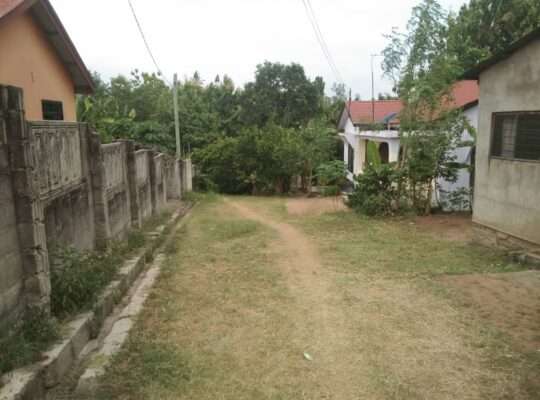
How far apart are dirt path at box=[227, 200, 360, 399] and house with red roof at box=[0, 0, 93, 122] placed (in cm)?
616

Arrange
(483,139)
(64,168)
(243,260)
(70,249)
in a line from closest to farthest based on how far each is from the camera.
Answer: (70,249) < (64,168) < (243,260) < (483,139)

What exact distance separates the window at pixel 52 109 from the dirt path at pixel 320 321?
20.5ft

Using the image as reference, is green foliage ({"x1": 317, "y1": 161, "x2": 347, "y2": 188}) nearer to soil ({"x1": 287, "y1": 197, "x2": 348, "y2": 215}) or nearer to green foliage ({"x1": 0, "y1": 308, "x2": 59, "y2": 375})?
soil ({"x1": 287, "y1": 197, "x2": 348, "y2": 215})

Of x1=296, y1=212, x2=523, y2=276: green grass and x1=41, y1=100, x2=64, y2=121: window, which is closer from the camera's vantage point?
x1=296, y1=212, x2=523, y2=276: green grass

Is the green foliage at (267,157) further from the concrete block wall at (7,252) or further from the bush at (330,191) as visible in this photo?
the concrete block wall at (7,252)

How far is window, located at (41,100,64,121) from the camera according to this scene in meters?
10.2

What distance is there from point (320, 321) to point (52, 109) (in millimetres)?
8750

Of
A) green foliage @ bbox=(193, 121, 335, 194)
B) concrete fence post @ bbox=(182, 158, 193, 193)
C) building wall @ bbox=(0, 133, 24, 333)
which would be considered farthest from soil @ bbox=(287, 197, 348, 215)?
building wall @ bbox=(0, 133, 24, 333)

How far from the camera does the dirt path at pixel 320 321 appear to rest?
3.90 m

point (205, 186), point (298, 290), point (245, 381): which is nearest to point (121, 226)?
point (298, 290)

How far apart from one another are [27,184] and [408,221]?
→ 10.0 m

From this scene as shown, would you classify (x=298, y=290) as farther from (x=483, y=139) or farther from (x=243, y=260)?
(x=483, y=139)

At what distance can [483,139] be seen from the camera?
9.14m

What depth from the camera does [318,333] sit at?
4.81 meters
